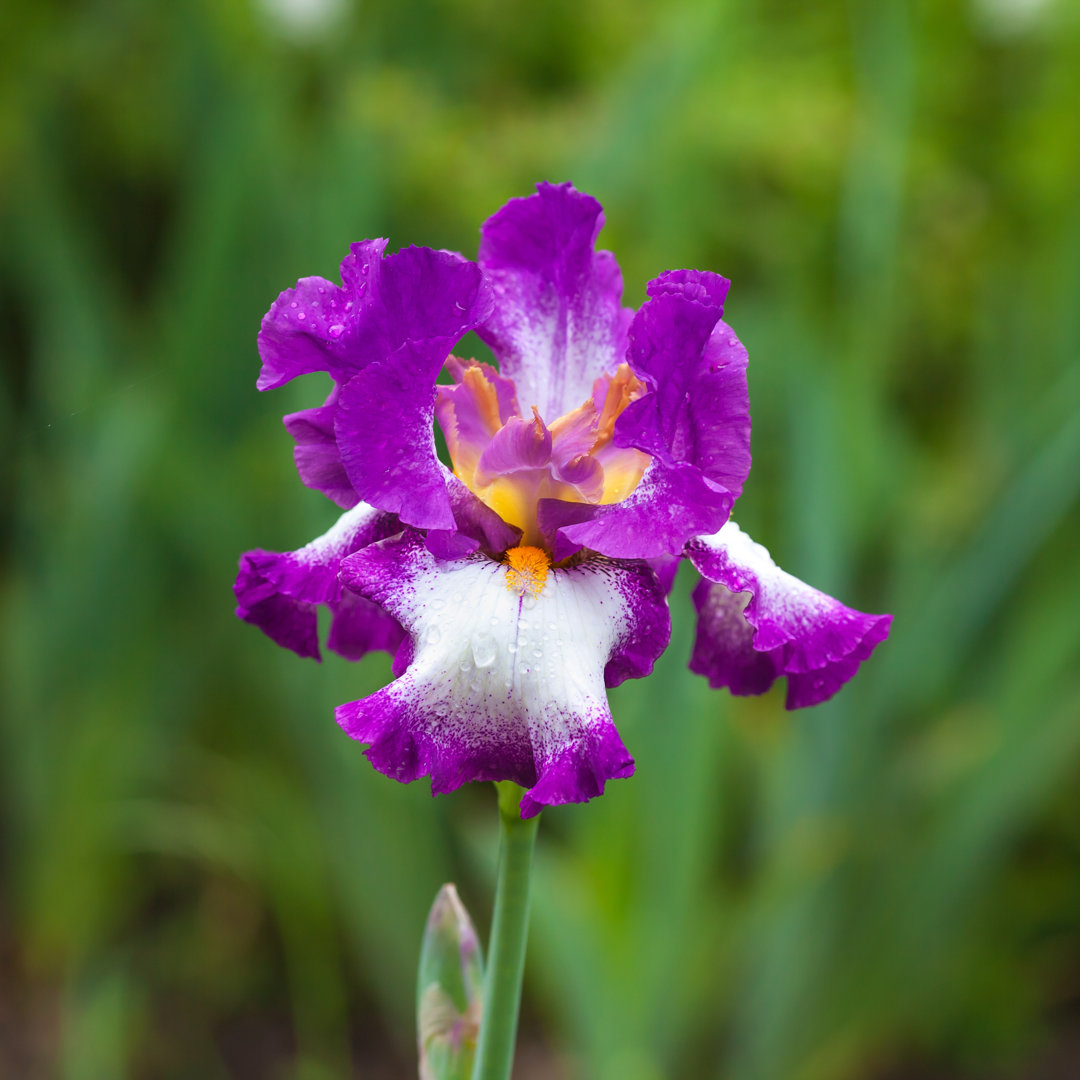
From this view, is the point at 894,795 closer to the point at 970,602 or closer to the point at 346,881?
the point at 970,602

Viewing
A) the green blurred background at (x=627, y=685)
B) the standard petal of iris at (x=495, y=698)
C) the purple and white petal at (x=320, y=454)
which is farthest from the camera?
the green blurred background at (x=627, y=685)

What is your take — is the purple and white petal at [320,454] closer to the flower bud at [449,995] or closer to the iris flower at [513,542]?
the iris flower at [513,542]

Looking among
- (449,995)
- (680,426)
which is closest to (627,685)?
(449,995)

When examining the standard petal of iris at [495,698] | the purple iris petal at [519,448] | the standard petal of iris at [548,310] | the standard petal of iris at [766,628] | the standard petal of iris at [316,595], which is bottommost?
the standard petal of iris at [495,698]

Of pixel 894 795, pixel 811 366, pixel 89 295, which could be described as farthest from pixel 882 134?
pixel 89 295

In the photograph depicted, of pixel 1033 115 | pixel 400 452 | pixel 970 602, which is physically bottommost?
pixel 400 452

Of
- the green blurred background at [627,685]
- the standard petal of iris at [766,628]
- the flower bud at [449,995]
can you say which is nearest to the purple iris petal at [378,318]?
the standard petal of iris at [766,628]

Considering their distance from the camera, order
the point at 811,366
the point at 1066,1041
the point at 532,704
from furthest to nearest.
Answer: the point at 1066,1041 → the point at 811,366 → the point at 532,704
